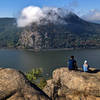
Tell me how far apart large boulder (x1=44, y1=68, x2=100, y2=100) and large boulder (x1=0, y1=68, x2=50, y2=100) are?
9.73 feet

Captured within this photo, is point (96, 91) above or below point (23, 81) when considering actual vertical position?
below

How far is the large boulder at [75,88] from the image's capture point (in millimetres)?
13047

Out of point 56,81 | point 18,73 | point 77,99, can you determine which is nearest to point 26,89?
point 18,73

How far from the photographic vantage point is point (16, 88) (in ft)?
34.4

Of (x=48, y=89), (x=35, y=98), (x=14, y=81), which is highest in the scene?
(x=14, y=81)

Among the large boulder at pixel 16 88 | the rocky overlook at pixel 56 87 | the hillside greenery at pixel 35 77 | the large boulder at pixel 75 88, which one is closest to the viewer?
the large boulder at pixel 16 88

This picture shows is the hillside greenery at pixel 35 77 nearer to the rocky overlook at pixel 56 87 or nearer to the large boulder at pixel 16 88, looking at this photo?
the rocky overlook at pixel 56 87

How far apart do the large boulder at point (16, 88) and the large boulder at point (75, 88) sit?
2.97 m

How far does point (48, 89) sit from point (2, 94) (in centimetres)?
611

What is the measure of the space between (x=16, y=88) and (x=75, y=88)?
530cm

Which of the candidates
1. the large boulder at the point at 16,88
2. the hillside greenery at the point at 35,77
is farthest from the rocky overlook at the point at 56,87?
the hillside greenery at the point at 35,77

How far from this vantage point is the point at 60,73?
1711cm

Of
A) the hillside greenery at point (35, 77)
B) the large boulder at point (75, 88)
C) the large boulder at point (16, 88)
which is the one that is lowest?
the hillside greenery at point (35, 77)

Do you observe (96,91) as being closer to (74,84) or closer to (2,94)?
(74,84)
